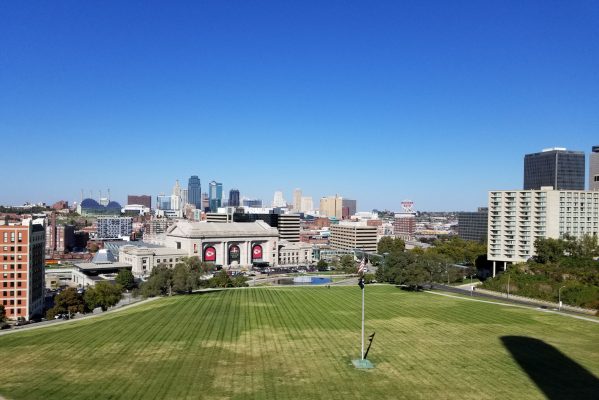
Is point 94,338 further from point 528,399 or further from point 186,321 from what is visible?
point 528,399

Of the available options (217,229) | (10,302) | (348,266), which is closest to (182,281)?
(10,302)

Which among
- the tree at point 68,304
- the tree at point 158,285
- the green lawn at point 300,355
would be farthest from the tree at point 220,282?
the green lawn at point 300,355

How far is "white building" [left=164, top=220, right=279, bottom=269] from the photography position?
15075 cm

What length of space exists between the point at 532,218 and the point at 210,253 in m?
91.1

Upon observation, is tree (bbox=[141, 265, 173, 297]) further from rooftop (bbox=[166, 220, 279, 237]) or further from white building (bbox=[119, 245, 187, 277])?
rooftop (bbox=[166, 220, 279, 237])

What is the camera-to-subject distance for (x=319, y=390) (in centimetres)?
3462

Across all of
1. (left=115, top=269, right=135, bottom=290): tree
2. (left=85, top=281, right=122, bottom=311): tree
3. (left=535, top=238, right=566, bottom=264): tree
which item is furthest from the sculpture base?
(left=115, top=269, right=135, bottom=290): tree

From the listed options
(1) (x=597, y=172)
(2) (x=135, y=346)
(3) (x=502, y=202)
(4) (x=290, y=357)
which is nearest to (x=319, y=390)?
(4) (x=290, y=357)

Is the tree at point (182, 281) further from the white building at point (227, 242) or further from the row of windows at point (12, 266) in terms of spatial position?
the white building at point (227, 242)

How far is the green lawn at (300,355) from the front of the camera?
35.2 meters

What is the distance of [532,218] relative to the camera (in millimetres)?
105375

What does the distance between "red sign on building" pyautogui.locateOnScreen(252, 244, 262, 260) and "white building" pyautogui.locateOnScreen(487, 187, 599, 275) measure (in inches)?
3059

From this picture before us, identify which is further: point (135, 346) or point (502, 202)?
point (502, 202)

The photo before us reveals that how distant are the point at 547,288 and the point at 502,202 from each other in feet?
94.7
